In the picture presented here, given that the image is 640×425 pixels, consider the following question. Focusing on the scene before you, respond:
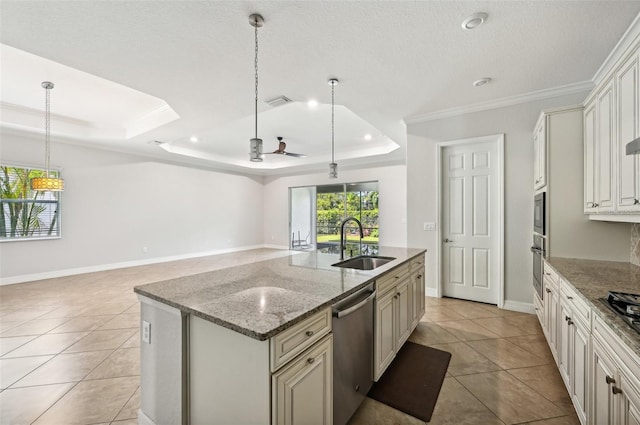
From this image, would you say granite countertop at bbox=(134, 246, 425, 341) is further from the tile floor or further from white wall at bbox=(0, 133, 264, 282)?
white wall at bbox=(0, 133, 264, 282)

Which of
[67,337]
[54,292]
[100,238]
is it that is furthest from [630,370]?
[100,238]

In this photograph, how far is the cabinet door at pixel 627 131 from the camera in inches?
65.2

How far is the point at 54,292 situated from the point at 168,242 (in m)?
2.82

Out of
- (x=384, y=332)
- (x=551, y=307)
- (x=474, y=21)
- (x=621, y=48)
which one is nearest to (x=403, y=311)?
(x=384, y=332)

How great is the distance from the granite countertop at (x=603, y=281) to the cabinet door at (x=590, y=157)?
47 cm

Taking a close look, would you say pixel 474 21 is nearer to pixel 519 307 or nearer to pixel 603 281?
→ pixel 603 281

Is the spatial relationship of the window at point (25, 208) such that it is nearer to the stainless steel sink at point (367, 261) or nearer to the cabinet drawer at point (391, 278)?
the stainless steel sink at point (367, 261)

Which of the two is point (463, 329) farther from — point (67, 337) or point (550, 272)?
point (67, 337)

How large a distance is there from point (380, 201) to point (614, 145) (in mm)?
5666

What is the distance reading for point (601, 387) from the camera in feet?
4.10

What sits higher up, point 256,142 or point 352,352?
point 256,142

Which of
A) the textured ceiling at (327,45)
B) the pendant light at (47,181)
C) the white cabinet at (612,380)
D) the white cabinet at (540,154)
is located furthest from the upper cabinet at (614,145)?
the pendant light at (47,181)

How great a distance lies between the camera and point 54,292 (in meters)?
4.25

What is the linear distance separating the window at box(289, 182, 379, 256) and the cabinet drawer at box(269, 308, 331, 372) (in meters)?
6.03
